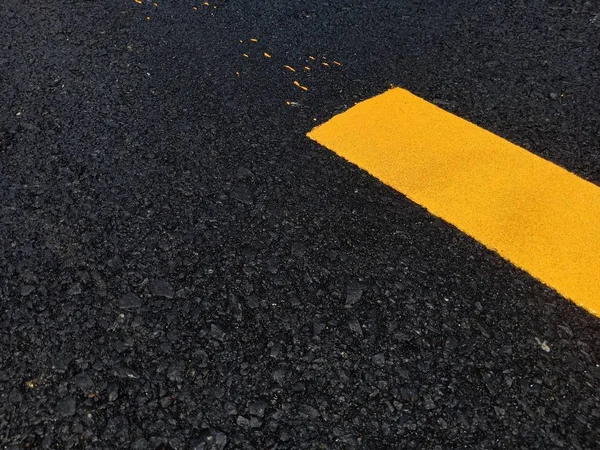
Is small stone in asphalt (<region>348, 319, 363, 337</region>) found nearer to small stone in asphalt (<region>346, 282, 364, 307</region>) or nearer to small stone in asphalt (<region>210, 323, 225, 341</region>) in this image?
small stone in asphalt (<region>346, 282, 364, 307</region>)

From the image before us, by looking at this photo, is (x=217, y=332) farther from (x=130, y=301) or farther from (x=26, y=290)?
(x=26, y=290)

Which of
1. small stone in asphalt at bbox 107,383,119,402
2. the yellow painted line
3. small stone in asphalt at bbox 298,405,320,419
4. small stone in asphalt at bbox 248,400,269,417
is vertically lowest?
small stone in asphalt at bbox 107,383,119,402

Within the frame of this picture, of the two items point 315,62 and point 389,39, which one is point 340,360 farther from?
point 389,39

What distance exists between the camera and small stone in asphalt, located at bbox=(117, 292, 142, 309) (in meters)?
1.57

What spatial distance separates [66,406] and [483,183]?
1.39 metres

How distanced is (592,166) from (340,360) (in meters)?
1.17

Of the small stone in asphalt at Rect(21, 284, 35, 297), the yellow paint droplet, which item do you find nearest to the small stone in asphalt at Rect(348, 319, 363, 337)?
the small stone in asphalt at Rect(21, 284, 35, 297)

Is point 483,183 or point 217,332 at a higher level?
point 483,183

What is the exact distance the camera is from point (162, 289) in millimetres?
1610

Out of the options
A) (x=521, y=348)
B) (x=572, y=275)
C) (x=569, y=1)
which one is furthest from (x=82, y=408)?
(x=569, y=1)

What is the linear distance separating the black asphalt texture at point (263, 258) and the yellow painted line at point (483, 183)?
0.06 m

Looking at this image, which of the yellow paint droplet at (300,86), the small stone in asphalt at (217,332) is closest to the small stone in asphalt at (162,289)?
the small stone in asphalt at (217,332)

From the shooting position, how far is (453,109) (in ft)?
7.43

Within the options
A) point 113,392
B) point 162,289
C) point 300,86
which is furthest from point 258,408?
point 300,86
